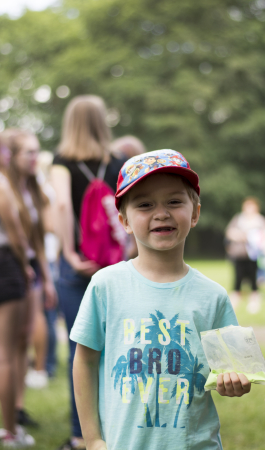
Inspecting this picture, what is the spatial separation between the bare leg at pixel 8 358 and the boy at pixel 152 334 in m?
1.72

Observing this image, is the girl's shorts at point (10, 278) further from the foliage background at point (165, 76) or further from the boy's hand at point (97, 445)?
the foliage background at point (165, 76)

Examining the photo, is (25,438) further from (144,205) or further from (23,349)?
(144,205)

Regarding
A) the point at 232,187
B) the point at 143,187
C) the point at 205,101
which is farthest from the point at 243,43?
the point at 143,187

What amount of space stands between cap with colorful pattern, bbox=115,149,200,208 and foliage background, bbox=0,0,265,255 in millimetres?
27222

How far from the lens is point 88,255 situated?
3182mm

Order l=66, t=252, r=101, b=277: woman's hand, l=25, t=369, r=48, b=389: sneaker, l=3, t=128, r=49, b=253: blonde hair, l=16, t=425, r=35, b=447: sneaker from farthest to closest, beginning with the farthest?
1. l=25, t=369, r=48, b=389: sneaker
2. l=3, t=128, r=49, b=253: blonde hair
3. l=16, t=425, r=35, b=447: sneaker
4. l=66, t=252, r=101, b=277: woman's hand

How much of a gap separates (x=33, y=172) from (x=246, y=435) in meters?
2.52

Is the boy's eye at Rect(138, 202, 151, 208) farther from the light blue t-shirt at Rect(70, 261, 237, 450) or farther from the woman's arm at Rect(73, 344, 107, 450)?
the woman's arm at Rect(73, 344, 107, 450)

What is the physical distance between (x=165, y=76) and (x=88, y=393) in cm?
3003

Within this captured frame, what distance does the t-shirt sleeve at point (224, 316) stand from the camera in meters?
1.79

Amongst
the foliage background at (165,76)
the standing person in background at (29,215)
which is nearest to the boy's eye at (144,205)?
the standing person in background at (29,215)

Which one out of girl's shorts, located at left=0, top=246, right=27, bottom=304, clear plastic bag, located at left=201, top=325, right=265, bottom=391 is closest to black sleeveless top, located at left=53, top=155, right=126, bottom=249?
girl's shorts, located at left=0, top=246, right=27, bottom=304

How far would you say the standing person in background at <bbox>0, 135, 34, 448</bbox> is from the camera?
346cm

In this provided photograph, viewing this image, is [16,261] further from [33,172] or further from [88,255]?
[33,172]
